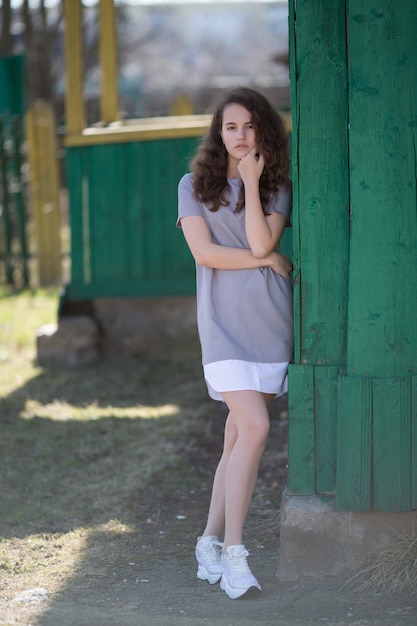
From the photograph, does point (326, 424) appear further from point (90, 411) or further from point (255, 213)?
point (90, 411)

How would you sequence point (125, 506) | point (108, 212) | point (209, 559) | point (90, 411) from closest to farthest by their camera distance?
1. point (209, 559)
2. point (125, 506)
3. point (90, 411)
4. point (108, 212)

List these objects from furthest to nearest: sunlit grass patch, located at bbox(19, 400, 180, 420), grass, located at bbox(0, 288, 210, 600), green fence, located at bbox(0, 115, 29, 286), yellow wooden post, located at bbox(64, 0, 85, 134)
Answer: green fence, located at bbox(0, 115, 29, 286)
yellow wooden post, located at bbox(64, 0, 85, 134)
sunlit grass patch, located at bbox(19, 400, 180, 420)
grass, located at bbox(0, 288, 210, 600)

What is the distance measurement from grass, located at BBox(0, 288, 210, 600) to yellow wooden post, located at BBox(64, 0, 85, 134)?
1925 millimetres

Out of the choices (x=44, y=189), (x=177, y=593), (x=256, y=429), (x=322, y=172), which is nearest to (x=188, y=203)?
(x=322, y=172)

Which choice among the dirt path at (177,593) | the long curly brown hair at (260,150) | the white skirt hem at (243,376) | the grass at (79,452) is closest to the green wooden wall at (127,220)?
the grass at (79,452)

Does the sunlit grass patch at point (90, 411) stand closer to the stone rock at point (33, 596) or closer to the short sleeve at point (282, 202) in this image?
the stone rock at point (33, 596)

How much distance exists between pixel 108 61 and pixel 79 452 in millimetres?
3383

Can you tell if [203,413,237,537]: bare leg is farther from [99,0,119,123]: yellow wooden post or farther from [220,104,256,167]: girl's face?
[99,0,119,123]: yellow wooden post

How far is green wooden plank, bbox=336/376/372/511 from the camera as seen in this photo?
141 inches

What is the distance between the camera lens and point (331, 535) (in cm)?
369

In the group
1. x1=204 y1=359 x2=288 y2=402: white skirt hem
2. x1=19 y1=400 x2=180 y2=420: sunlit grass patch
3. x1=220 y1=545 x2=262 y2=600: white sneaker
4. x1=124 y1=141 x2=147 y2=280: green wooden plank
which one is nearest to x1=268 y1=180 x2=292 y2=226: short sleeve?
x1=204 y1=359 x2=288 y2=402: white skirt hem

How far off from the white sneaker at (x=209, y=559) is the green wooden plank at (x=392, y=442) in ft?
2.19

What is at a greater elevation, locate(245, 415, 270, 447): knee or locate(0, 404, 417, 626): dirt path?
locate(245, 415, 270, 447): knee

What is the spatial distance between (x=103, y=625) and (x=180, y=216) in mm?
1476
